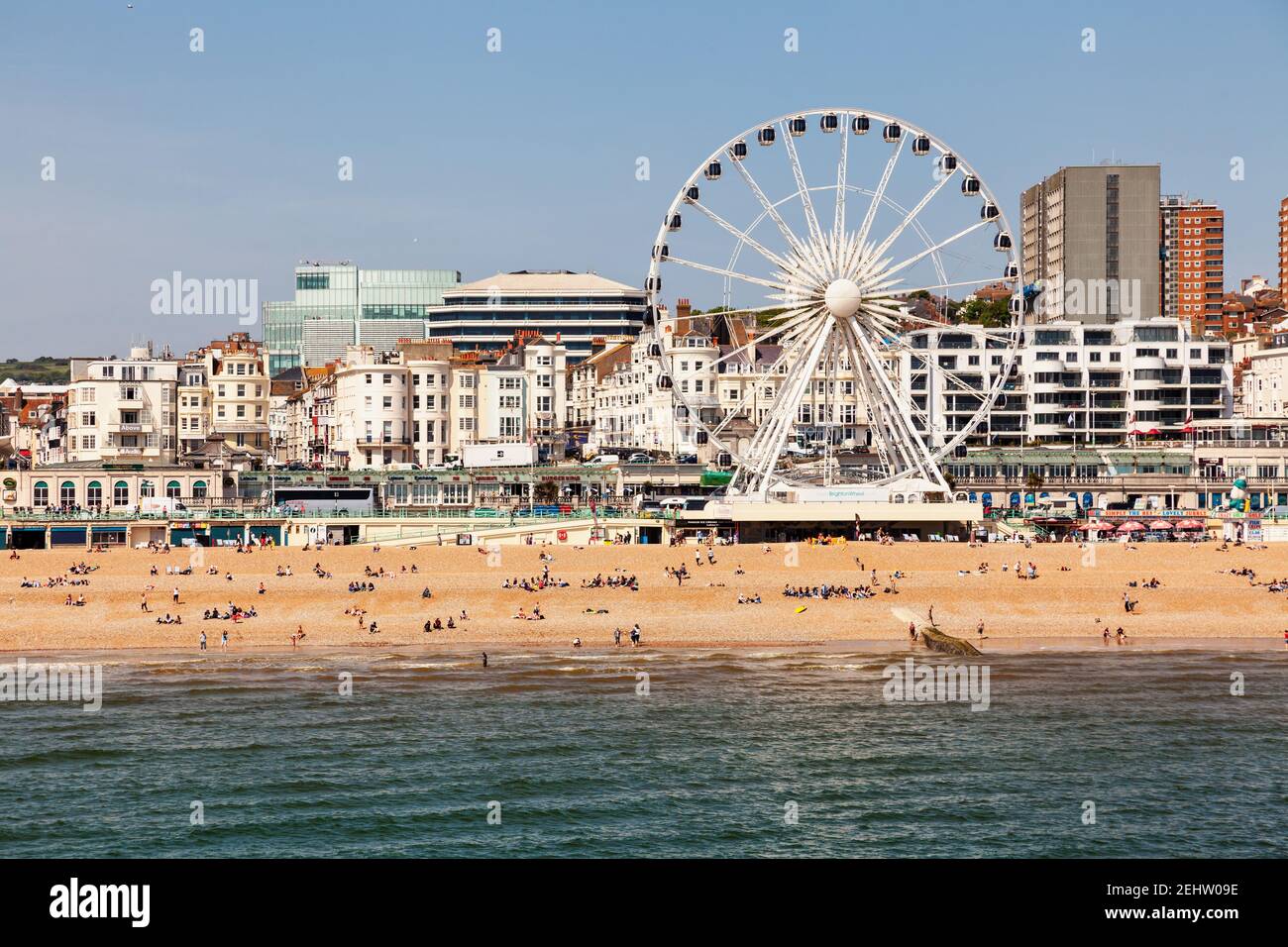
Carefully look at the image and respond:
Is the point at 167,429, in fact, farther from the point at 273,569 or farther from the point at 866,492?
the point at 866,492

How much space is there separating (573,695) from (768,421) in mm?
36023

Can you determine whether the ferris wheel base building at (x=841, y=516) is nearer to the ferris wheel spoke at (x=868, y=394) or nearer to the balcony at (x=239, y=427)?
the ferris wheel spoke at (x=868, y=394)

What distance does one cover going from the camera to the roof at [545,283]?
525 feet

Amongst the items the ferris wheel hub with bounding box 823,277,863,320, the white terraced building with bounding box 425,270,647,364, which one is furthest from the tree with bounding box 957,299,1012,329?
the ferris wheel hub with bounding box 823,277,863,320

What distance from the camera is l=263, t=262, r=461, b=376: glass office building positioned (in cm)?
17950

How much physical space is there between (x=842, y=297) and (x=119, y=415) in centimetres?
5266

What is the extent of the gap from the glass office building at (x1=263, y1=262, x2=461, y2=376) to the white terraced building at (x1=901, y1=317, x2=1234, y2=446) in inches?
3193

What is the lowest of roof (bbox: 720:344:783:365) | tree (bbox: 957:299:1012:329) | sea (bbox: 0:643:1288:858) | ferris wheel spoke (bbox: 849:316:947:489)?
sea (bbox: 0:643:1288:858)

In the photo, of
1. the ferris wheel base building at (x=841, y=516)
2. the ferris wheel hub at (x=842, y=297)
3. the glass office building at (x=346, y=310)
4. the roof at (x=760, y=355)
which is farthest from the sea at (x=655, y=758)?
the glass office building at (x=346, y=310)

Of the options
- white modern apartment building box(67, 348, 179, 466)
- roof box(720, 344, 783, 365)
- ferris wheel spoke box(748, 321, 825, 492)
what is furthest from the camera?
roof box(720, 344, 783, 365)

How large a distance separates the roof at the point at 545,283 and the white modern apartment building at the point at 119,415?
6097 cm

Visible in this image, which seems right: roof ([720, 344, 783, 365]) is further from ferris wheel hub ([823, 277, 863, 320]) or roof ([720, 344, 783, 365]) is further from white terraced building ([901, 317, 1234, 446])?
ferris wheel hub ([823, 277, 863, 320])

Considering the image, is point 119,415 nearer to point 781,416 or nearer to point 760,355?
point 760,355

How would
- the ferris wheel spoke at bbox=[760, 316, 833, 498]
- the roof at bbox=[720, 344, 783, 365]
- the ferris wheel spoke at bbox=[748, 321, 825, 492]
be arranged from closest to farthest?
the ferris wheel spoke at bbox=[760, 316, 833, 498] → the ferris wheel spoke at bbox=[748, 321, 825, 492] → the roof at bbox=[720, 344, 783, 365]
